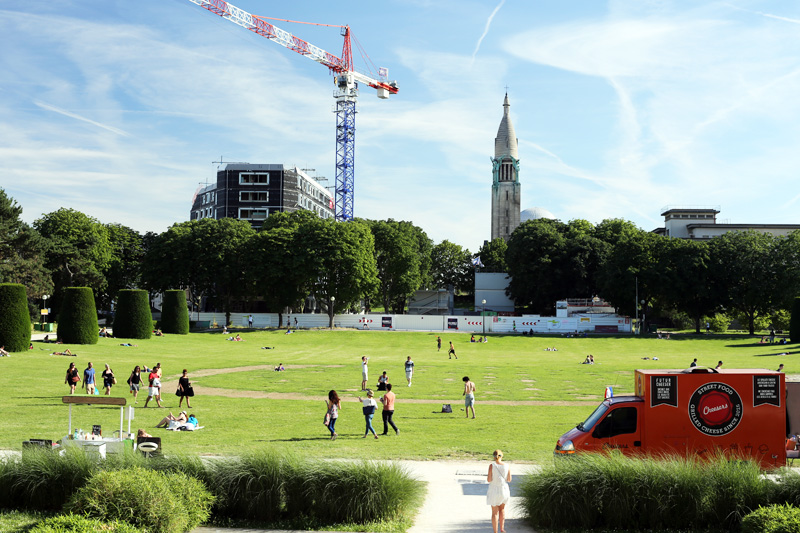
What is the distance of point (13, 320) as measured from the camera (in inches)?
1890

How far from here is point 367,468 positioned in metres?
14.1

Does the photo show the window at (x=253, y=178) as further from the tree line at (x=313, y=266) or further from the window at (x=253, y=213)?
the tree line at (x=313, y=266)

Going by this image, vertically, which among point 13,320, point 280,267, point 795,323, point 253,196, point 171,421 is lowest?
point 171,421

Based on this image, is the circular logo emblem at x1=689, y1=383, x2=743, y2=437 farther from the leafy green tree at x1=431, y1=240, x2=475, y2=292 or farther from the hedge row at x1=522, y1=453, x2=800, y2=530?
the leafy green tree at x1=431, y1=240, x2=475, y2=292

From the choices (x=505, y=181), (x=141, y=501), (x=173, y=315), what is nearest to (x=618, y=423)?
(x=141, y=501)

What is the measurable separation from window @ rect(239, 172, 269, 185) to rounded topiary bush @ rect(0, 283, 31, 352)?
7448 cm

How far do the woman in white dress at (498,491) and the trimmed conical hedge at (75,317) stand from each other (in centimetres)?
5091

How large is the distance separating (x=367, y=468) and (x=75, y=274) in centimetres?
8224

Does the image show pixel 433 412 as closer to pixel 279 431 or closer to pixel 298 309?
pixel 279 431

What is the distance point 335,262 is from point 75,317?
3521cm

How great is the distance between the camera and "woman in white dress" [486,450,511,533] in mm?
12859

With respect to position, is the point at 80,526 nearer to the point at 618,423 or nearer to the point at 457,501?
the point at 457,501

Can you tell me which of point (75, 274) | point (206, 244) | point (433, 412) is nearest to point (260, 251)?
point (206, 244)

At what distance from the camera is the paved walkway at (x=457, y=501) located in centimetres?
1370
